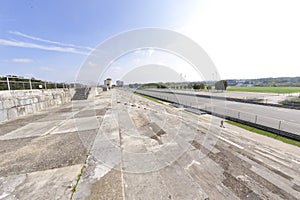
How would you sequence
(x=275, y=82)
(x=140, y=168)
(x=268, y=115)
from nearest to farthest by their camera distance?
(x=140, y=168) < (x=268, y=115) < (x=275, y=82)

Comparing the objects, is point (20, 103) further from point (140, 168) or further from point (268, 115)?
point (268, 115)

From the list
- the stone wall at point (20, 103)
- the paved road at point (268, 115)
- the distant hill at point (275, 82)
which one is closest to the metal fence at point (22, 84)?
the stone wall at point (20, 103)

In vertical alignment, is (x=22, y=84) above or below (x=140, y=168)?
above

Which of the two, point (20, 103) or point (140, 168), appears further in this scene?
point (20, 103)

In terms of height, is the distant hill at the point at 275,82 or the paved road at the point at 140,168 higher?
the distant hill at the point at 275,82

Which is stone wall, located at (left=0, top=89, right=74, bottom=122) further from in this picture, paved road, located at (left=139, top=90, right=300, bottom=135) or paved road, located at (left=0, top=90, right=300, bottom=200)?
paved road, located at (left=139, top=90, right=300, bottom=135)

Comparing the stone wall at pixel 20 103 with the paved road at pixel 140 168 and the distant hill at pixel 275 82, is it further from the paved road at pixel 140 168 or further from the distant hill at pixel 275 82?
the distant hill at pixel 275 82

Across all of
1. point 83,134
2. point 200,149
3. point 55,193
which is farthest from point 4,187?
→ point 200,149

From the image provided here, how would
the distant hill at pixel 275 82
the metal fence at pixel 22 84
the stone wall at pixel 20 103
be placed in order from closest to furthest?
the stone wall at pixel 20 103 < the metal fence at pixel 22 84 < the distant hill at pixel 275 82

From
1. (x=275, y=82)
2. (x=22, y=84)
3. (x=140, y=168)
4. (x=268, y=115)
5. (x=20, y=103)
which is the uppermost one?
(x=275, y=82)

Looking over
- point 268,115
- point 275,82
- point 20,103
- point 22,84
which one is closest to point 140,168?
point 20,103

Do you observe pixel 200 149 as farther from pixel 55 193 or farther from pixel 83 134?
pixel 83 134

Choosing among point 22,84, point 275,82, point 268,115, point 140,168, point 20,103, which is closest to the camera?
point 140,168

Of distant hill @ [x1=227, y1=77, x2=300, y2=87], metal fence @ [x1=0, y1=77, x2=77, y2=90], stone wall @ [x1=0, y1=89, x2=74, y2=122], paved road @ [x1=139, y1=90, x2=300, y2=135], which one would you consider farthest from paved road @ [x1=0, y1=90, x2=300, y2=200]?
distant hill @ [x1=227, y1=77, x2=300, y2=87]
